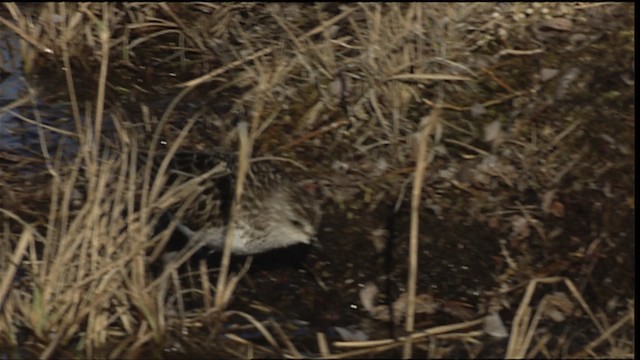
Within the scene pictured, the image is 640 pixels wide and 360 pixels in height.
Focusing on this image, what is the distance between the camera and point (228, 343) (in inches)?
236

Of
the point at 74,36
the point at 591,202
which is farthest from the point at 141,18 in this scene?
the point at 591,202

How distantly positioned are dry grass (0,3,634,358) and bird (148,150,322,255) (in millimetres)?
132

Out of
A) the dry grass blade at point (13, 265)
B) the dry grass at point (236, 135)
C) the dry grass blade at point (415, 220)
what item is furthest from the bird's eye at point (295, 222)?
the dry grass blade at point (13, 265)

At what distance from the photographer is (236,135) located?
780 centimetres

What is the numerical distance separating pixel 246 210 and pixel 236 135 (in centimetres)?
93

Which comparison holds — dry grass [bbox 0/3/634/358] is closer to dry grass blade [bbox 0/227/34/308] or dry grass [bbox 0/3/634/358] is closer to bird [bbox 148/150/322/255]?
dry grass blade [bbox 0/227/34/308]

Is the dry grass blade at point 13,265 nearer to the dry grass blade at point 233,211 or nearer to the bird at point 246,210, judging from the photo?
the dry grass blade at point 233,211

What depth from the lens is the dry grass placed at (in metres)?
5.84

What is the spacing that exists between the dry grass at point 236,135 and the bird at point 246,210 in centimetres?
13

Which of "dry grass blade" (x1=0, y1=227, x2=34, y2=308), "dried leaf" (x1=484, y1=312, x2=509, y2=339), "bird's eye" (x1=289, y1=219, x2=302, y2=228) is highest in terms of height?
"dry grass blade" (x1=0, y1=227, x2=34, y2=308)

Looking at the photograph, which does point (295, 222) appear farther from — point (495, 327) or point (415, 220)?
point (415, 220)

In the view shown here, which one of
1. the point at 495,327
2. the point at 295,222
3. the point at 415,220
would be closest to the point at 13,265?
the point at 295,222

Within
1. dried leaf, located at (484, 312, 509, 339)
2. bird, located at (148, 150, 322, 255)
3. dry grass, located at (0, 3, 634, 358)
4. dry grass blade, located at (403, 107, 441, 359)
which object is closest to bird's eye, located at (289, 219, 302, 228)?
bird, located at (148, 150, 322, 255)

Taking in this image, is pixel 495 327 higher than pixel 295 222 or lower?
lower
